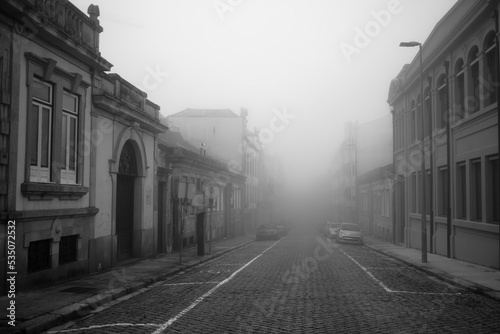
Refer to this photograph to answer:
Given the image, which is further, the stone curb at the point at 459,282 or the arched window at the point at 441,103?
the arched window at the point at 441,103

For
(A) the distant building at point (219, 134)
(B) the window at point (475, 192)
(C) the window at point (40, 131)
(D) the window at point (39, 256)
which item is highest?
(A) the distant building at point (219, 134)

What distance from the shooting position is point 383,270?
17766 millimetres

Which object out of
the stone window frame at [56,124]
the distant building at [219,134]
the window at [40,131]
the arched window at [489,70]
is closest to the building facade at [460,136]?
the arched window at [489,70]

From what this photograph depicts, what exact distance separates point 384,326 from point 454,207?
14.5 meters

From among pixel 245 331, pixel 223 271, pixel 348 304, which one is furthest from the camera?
pixel 223 271

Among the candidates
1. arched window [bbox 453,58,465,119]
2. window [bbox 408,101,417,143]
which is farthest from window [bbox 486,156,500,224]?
window [bbox 408,101,417,143]

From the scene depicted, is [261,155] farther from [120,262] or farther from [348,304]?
[348,304]

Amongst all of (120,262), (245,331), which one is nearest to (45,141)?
(120,262)

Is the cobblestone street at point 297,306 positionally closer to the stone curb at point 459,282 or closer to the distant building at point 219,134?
the stone curb at point 459,282

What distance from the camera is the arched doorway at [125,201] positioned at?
62.4 ft

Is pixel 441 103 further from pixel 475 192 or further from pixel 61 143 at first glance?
pixel 61 143

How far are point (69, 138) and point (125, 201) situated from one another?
17.8ft

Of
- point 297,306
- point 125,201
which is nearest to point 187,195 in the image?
point 125,201

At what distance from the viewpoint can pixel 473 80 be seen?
19859 mm
